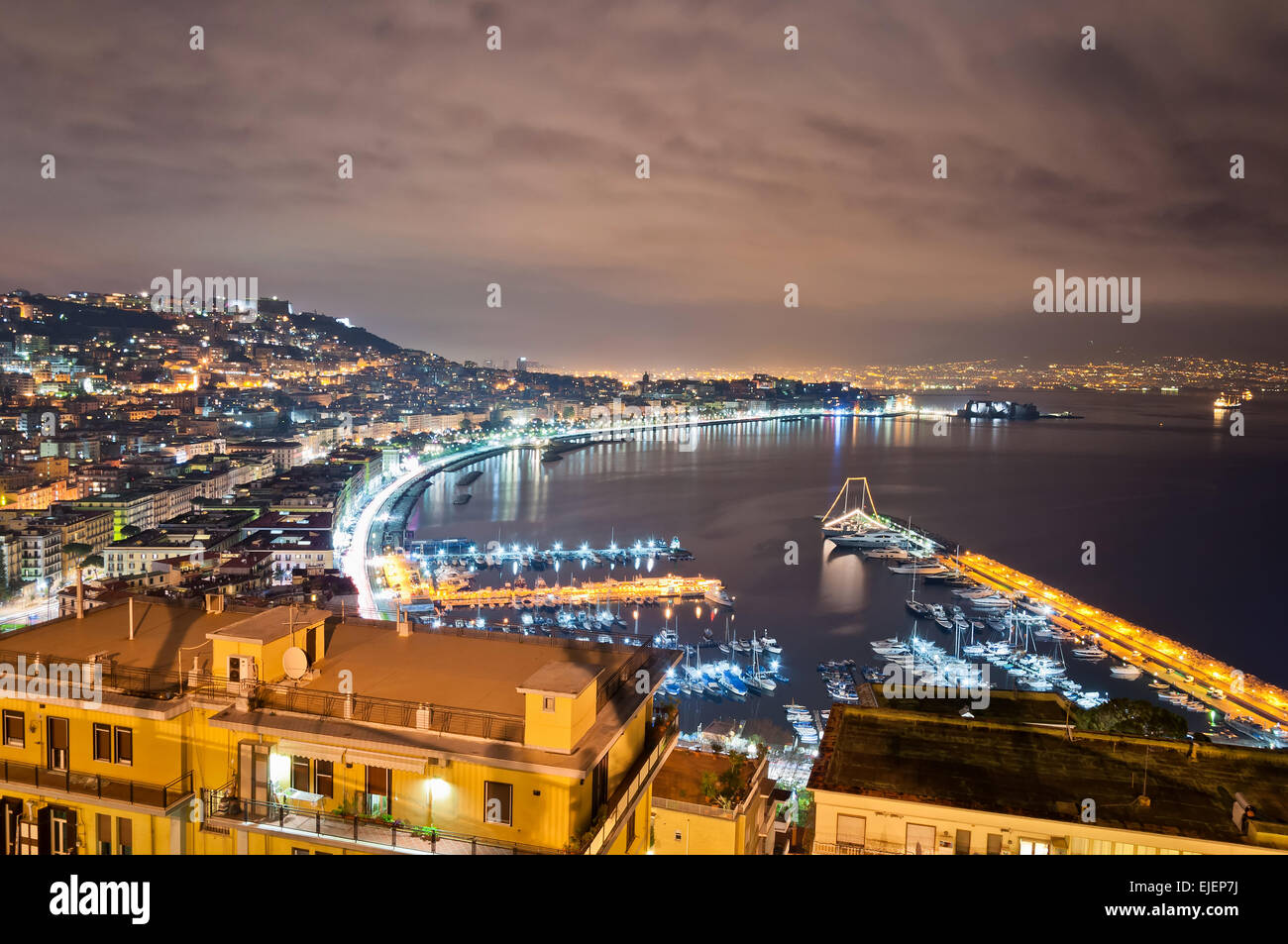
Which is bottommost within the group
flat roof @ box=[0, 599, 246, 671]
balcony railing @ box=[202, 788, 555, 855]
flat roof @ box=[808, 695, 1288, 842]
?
flat roof @ box=[808, 695, 1288, 842]

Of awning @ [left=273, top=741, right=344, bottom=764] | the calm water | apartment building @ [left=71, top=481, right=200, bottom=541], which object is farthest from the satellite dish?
Answer: apartment building @ [left=71, top=481, right=200, bottom=541]

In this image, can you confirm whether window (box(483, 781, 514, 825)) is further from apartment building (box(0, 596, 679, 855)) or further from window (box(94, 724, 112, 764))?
window (box(94, 724, 112, 764))

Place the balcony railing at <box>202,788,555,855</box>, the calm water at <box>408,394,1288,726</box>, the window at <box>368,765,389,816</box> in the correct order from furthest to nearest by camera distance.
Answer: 1. the calm water at <box>408,394,1288,726</box>
2. the window at <box>368,765,389,816</box>
3. the balcony railing at <box>202,788,555,855</box>

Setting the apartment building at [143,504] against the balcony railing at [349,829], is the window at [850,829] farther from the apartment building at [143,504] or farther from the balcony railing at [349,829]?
the apartment building at [143,504]

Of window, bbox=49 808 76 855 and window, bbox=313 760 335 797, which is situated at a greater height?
window, bbox=313 760 335 797

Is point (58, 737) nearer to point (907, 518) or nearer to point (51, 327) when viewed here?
point (907, 518)

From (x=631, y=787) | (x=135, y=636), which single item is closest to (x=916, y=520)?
(x=631, y=787)
